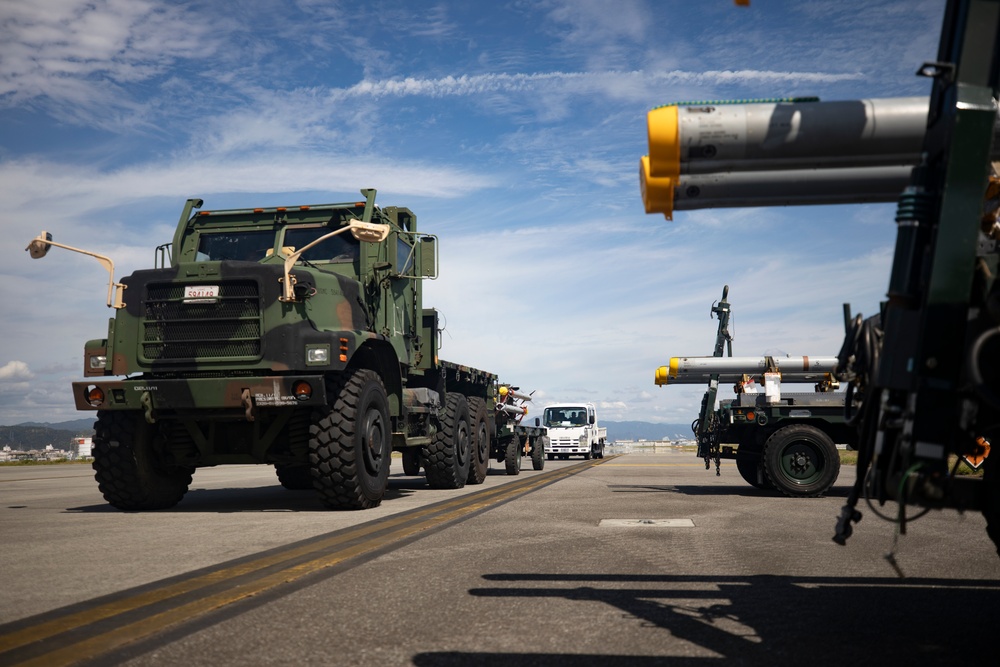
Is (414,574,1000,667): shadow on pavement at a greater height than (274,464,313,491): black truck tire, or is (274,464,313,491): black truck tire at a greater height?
(414,574,1000,667): shadow on pavement

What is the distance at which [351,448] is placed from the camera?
9.34 meters

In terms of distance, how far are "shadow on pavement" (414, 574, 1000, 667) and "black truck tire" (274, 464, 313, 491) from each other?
8.87m

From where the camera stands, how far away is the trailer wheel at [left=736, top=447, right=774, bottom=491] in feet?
43.8

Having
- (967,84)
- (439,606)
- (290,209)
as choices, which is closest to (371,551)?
(439,606)

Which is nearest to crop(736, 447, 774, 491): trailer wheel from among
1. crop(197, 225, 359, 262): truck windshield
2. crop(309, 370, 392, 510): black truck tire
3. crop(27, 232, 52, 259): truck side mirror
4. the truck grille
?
crop(309, 370, 392, 510): black truck tire

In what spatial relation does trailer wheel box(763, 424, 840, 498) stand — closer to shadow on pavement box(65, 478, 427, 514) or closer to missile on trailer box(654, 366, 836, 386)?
shadow on pavement box(65, 478, 427, 514)

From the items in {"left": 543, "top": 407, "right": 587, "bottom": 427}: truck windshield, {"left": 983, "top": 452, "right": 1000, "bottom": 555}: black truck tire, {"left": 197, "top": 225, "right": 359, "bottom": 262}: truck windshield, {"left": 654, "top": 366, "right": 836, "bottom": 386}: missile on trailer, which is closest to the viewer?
{"left": 983, "top": 452, "right": 1000, "bottom": 555}: black truck tire

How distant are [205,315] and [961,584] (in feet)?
25.0

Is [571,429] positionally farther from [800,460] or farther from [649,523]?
[649,523]

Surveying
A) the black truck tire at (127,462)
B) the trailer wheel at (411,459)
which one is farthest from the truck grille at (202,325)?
the trailer wheel at (411,459)

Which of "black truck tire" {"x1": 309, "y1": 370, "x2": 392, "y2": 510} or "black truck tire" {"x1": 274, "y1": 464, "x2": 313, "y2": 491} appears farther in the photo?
"black truck tire" {"x1": 274, "y1": 464, "x2": 313, "y2": 491}

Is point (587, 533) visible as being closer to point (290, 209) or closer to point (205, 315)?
point (205, 315)

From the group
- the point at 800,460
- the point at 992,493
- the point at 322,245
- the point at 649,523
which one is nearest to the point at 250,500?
the point at 322,245

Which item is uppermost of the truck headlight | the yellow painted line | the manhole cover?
the truck headlight
